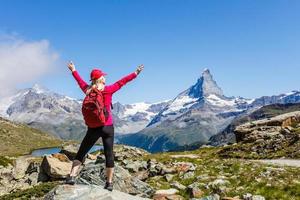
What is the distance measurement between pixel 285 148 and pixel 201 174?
73.4 ft

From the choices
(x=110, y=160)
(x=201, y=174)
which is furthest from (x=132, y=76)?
(x=201, y=174)

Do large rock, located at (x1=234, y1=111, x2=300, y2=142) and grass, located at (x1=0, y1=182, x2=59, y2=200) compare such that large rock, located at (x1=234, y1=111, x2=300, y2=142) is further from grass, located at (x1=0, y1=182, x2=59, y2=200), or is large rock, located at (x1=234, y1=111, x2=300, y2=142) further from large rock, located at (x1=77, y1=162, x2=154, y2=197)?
large rock, located at (x1=77, y1=162, x2=154, y2=197)

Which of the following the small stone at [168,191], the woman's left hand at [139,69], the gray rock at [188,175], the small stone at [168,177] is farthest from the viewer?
the small stone at [168,177]

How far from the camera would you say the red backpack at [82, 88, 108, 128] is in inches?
525

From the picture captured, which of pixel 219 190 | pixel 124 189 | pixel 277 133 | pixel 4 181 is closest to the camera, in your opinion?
pixel 124 189

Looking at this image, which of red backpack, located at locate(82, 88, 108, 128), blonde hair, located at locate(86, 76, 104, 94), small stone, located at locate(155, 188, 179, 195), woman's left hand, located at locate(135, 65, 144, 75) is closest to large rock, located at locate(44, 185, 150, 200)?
red backpack, located at locate(82, 88, 108, 128)

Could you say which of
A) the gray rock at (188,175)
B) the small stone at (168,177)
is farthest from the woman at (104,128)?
the gray rock at (188,175)

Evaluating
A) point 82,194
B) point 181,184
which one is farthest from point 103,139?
point 181,184

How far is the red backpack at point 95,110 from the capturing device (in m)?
13.3

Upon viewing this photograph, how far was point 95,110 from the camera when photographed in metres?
13.3

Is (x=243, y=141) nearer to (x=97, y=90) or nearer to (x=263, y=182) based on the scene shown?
(x=263, y=182)

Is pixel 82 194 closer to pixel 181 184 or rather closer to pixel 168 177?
pixel 181 184

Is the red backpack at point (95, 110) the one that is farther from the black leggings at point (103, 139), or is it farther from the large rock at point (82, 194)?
the large rock at point (82, 194)

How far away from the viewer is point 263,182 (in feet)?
71.4
